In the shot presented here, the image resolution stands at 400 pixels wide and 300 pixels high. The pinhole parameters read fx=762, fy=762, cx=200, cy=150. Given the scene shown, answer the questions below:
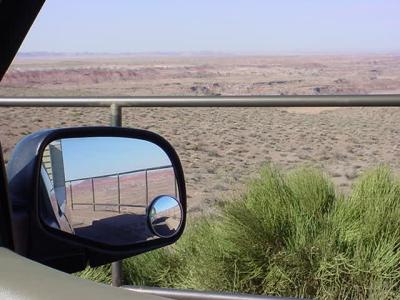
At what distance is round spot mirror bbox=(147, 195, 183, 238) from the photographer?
1924 millimetres

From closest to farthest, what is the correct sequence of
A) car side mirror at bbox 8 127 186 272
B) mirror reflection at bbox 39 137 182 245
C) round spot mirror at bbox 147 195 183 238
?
car side mirror at bbox 8 127 186 272
mirror reflection at bbox 39 137 182 245
round spot mirror at bbox 147 195 183 238

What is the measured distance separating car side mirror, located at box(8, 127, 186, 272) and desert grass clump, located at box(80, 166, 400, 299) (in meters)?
2.79

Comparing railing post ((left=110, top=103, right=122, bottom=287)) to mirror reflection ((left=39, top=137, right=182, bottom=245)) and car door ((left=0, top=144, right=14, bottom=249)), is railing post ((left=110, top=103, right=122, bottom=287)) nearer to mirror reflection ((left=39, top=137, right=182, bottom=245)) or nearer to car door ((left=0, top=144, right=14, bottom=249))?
mirror reflection ((left=39, top=137, right=182, bottom=245))

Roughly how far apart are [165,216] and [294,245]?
295cm

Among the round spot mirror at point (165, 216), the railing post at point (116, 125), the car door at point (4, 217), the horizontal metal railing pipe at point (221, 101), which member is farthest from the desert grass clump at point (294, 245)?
the car door at point (4, 217)

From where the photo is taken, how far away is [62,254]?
64.3 inches

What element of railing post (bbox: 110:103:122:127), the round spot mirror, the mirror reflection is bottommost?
railing post (bbox: 110:103:122:127)

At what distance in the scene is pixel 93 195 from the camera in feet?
6.11

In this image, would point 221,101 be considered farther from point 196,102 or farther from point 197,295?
point 197,295

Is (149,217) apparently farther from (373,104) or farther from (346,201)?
(346,201)

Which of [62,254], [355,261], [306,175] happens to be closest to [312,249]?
[355,261]

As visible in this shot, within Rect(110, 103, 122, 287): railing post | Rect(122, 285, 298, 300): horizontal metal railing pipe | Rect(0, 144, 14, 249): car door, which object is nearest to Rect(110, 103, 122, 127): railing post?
Rect(110, 103, 122, 287): railing post

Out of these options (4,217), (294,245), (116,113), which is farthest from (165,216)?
(294,245)

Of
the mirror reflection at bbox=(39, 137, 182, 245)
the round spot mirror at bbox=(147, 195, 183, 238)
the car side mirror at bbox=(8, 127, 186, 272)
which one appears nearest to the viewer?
the car side mirror at bbox=(8, 127, 186, 272)
